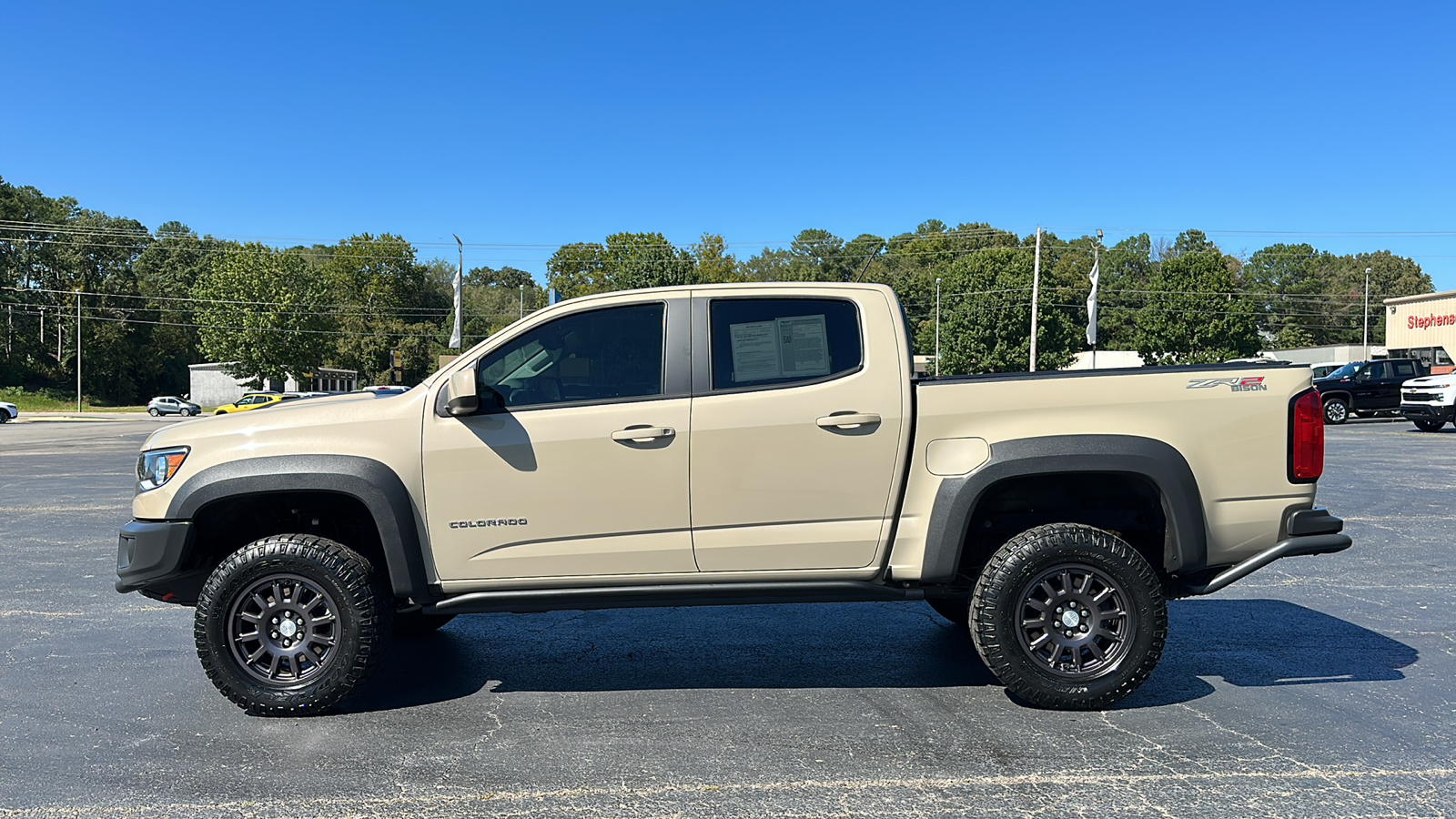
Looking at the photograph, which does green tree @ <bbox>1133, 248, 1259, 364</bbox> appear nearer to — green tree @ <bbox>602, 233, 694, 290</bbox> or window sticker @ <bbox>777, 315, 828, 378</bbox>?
green tree @ <bbox>602, 233, 694, 290</bbox>

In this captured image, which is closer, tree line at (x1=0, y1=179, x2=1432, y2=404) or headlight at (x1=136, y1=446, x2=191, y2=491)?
headlight at (x1=136, y1=446, x2=191, y2=491)

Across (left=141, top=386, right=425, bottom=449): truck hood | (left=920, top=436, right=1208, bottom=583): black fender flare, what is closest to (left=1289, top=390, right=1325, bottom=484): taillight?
(left=920, top=436, right=1208, bottom=583): black fender flare

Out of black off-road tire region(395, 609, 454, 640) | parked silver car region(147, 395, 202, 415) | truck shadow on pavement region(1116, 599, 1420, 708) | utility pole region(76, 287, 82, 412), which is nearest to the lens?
truck shadow on pavement region(1116, 599, 1420, 708)

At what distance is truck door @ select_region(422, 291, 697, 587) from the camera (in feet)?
13.9

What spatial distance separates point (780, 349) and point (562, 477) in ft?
3.85


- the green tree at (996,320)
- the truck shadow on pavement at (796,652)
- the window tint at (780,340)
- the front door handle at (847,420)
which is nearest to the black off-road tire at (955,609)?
the truck shadow on pavement at (796,652)

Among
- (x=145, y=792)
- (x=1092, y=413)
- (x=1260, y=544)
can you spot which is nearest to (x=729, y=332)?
(x=1092, y=413)

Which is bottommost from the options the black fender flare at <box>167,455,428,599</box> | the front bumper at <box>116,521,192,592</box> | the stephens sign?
the front bumper at <box>116,521,192,592</box>

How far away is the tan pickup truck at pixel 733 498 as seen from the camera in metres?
4.25

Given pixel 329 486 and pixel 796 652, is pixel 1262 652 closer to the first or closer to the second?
pixel 796 652

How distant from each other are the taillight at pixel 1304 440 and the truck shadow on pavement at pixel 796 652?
3.84 ft

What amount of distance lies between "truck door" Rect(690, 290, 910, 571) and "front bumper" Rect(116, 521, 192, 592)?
→ 2.34m

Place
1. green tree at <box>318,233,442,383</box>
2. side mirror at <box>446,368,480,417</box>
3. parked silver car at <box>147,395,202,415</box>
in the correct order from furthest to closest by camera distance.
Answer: green tree at <box>318,233,442,383</box>
parked silver car at <box>147,395,202,415</box>
side mirror at <box>446,368,480,417</box>

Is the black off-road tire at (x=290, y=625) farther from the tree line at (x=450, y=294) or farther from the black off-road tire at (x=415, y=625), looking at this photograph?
the tree line at (x=450, y=294)
